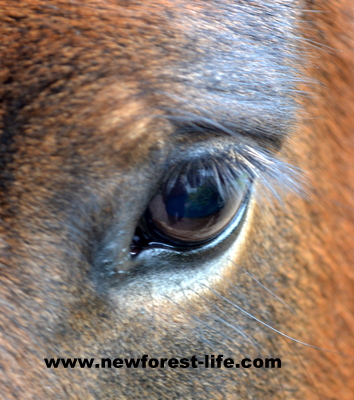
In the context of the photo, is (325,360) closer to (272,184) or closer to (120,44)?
(272,184)

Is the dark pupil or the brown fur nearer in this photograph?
the brown fur

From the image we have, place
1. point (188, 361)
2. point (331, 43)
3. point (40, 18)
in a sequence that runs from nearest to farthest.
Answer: point (40, 18) → point (188, 361) → point (331, 43)

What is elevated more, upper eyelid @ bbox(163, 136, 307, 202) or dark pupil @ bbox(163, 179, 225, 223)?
upper eyelid @ bbox(163, 136, 307, 202)

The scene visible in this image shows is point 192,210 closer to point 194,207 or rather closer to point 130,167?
point 194,207

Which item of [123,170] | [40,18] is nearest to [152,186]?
[123,170]

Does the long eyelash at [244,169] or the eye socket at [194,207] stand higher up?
the long eyelash at [244,169]

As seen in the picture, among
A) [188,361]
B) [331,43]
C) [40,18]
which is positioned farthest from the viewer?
[331,43]

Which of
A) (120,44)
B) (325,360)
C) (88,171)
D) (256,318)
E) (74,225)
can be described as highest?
(120,44)

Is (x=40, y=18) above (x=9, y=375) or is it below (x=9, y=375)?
above
